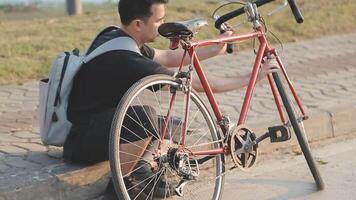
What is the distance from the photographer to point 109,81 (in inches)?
154

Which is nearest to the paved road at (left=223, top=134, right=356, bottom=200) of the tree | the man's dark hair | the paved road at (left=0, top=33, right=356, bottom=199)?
the paved road at (left=0, top=33, right=356, bottom=199)

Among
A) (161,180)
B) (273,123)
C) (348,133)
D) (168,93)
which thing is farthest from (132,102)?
(348,133)

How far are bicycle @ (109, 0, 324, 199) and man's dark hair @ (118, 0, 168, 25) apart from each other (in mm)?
285

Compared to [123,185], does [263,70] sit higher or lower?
higher

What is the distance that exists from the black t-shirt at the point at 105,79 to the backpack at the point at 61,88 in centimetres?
4

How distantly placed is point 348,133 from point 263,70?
1.84 meters

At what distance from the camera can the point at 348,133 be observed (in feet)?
18.7

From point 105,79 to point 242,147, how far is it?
34.6 inches

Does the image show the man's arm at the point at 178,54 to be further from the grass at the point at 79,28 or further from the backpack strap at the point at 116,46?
the grass at the point at 79,28

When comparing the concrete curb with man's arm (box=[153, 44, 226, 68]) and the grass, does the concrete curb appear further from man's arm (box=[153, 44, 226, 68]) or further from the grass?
the grass

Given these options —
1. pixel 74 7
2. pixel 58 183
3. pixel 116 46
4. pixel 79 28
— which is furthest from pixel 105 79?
pixel 74 7

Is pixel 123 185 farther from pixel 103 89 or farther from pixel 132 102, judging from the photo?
pixel 103 89

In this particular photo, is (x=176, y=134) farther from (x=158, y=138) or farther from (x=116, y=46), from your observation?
(x=116, y=46)

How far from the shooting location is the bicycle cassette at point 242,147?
393 centimetres
